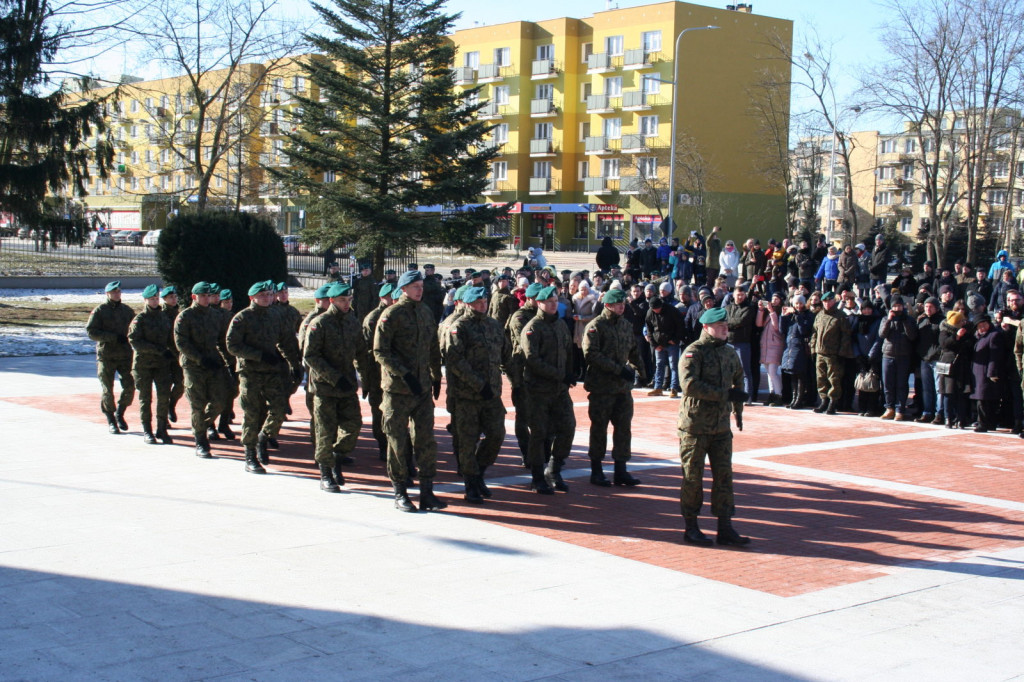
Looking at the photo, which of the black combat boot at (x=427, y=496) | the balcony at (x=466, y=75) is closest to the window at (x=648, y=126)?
the balcony at (x=466, y=75)

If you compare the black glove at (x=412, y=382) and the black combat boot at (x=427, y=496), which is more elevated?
the black glove at (x=412, y=382)

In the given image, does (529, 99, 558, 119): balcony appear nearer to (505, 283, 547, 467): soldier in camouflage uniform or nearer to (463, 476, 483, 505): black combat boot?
(505, 283, 547, 467): soldier in camouflage uniform

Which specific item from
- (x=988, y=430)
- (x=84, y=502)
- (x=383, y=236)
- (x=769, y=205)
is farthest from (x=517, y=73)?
(x=84, y=502)

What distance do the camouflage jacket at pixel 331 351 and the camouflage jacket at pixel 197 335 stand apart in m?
2.12

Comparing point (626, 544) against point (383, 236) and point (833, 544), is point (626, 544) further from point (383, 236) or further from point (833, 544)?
point (383, 236)

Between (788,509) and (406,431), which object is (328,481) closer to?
(406,431)

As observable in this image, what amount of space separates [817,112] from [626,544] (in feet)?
112

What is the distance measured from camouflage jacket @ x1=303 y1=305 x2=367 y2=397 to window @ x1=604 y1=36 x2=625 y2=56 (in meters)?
57.4

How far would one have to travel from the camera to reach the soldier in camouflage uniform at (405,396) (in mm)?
9000

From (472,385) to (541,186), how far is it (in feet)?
203

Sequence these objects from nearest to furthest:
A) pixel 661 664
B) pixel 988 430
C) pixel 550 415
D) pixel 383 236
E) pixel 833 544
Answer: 1. pixel 661 664
2. pixel 833 544
3. pixel 550 415
4. pixel 988 430
5. pixel 383 236

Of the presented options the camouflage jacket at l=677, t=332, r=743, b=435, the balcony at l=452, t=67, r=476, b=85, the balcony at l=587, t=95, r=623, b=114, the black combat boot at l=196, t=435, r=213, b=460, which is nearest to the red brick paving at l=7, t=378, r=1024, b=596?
the black combat boot at l=196, t=435, r=213, b=460

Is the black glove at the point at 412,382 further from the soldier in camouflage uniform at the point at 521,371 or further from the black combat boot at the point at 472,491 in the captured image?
the soldier in camouflage uniform at the point at 521,371

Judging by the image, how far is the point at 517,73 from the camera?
68.6m
